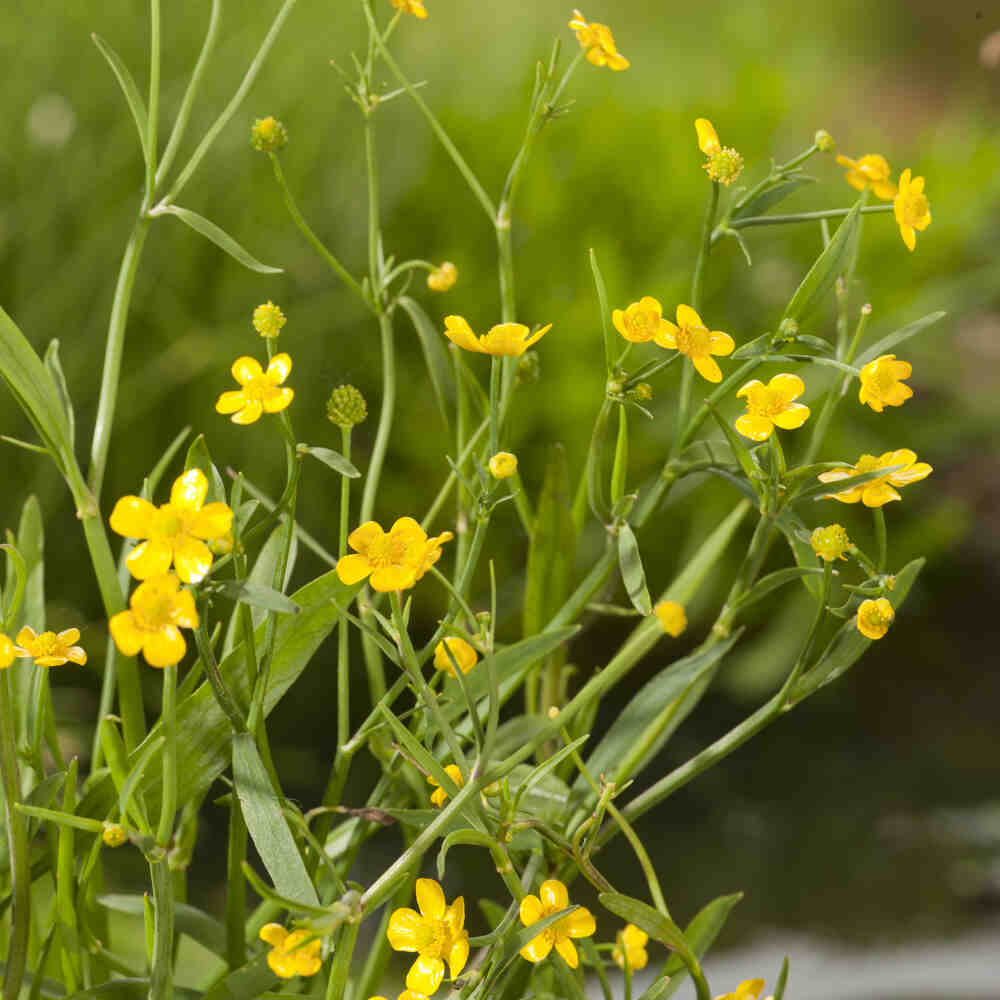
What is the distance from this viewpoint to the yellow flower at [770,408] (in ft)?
0.80

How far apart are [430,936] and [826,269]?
17 cm

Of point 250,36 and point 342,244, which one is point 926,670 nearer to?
point 342,244

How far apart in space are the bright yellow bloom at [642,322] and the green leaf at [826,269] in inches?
1.3

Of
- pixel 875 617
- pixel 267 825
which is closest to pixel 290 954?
pixel 267 825

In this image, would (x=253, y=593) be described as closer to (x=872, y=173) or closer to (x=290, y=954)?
(x=290, y=954)

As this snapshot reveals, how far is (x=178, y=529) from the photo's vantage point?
21cm

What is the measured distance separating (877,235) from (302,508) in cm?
48

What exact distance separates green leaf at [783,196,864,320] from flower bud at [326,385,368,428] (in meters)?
0.09

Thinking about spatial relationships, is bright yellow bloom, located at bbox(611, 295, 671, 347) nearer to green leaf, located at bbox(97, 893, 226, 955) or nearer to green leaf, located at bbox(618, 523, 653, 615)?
green leaf, located at bbox(618, 523, 653, 615)

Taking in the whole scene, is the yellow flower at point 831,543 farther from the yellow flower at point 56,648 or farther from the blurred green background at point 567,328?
the blurred green background at point 567,328

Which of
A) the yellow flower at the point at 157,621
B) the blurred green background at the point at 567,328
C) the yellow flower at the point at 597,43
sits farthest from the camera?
the blurred green background at the point at 567,328

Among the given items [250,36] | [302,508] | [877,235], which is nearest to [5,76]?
[250,36]

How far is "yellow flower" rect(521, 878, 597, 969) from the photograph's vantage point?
0.23 m

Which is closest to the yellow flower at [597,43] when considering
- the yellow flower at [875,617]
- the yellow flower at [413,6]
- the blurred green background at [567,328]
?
the yellow flower at [413,6]
